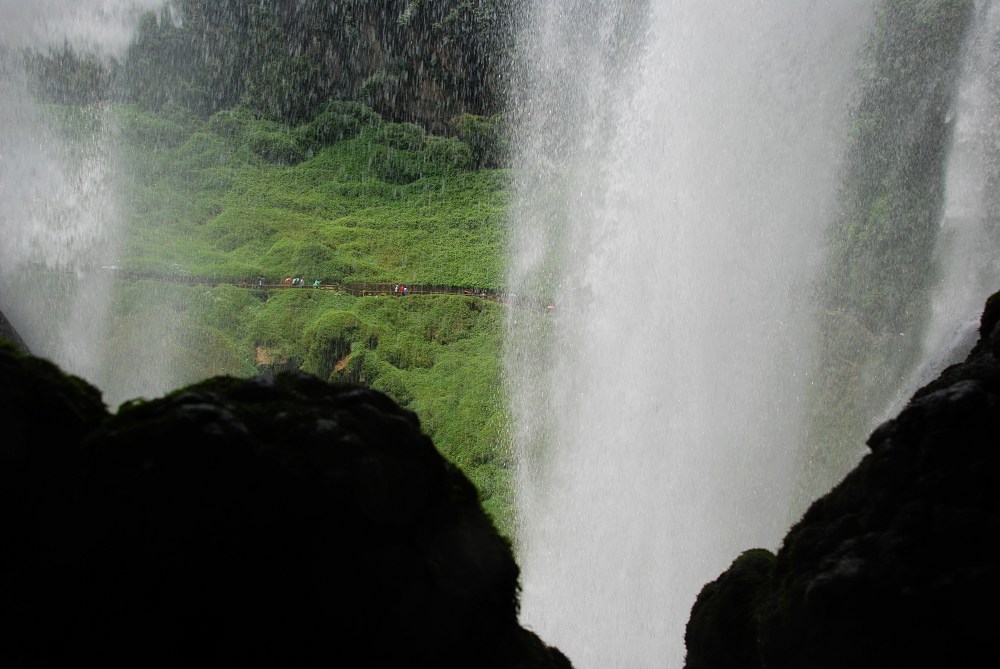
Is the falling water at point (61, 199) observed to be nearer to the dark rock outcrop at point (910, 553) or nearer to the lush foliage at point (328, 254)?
the lush foliage at point (328, 254)

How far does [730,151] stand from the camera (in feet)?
44.8

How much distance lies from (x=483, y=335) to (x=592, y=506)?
7793mm

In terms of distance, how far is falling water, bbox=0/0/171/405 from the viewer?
61.5 feet

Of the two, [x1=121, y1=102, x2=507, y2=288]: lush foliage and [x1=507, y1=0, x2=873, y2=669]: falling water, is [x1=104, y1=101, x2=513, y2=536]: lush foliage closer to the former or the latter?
[x1=121, y1=102, x2=507, y2=288]: lush foliage

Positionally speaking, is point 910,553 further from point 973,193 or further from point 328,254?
point 328,254

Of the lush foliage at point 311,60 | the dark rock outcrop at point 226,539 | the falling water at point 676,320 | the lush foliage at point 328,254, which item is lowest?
the dark rock outcrop at point 226,539

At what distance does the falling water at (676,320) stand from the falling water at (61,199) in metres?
9.79

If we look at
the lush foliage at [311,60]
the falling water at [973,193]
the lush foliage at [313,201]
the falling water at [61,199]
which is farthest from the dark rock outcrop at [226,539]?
the lush foliage at [311,60]

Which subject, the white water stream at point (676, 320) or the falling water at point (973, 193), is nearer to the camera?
the white water stream at point (676, 320)

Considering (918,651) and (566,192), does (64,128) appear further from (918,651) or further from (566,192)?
(918,651)

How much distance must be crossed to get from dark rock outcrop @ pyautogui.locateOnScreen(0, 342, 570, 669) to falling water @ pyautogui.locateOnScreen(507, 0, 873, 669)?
7848mm

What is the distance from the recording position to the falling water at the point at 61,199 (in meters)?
18.7

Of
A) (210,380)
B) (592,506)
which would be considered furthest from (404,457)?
(592,506)

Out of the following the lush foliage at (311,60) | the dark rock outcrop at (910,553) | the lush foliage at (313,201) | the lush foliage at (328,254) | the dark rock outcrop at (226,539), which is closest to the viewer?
the dark rock outcrop at (226,539)
